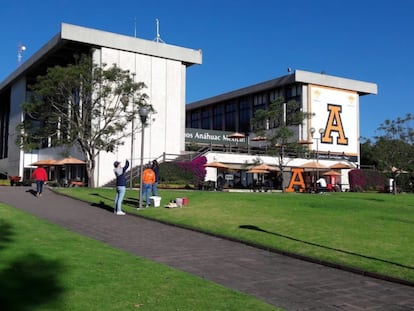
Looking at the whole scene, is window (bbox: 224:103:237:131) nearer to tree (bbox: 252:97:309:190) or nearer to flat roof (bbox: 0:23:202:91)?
tree (bbox: 252:97:309:190)

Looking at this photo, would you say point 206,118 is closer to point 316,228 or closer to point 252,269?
point 316,228

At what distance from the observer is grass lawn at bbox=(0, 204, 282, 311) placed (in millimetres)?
5246

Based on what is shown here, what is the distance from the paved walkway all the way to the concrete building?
82.1ft

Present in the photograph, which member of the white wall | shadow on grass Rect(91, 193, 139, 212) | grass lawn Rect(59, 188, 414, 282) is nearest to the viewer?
grass lawn Rect(59, 188, 414, 282)

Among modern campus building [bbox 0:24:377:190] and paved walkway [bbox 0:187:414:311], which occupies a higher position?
modern campus building [bbox 0:24:377:190]

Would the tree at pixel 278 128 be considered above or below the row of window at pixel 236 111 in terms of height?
below

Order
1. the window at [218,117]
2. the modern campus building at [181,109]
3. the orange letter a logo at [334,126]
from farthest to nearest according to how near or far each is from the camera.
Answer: the window at [218,117]
the orange letter a logo at [334,126]
the modern campus building at [181,109]

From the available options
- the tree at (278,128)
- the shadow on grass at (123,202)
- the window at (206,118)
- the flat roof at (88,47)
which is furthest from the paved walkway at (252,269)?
the window at (206,118)

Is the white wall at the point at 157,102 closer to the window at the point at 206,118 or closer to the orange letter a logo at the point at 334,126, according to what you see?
the orange letter a logo at the point at 334,126

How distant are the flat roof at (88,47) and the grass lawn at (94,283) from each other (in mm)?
30992

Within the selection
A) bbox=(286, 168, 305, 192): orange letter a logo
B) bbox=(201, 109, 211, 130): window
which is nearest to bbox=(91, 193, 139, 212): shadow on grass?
bbox=(286, 168, 305, 192): orange letter a logo

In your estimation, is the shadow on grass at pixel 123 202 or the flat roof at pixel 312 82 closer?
the shadow on grass at pixel 123 202

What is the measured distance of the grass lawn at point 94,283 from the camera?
525 centimetres

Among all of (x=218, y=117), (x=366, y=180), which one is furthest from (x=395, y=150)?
(x=218, y=117)
